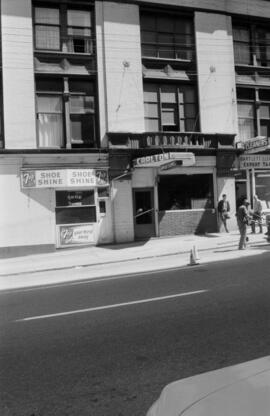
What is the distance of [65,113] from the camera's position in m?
18.6

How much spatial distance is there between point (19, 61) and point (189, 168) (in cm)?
807

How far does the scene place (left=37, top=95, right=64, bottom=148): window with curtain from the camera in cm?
1852

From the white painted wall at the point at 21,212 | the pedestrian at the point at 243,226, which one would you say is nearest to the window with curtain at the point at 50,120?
the white painted wall at the point at 21,212

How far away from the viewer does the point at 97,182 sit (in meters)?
18.5

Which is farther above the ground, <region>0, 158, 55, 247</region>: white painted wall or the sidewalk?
<region>0, 158, 55, 247</region>: white painted wall

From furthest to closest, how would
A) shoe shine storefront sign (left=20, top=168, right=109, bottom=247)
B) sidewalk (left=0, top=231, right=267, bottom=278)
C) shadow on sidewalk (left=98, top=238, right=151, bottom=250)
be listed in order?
1. shoe shine storefront sign (left=20, top=168, right=109, bottom=247)
2. shadow on sidewalk (left=98, top=238, right=151, bottom=250)
3. sidewalk (left=0, top=231, right=267, bottom=278)

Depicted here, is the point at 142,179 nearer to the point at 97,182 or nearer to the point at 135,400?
the point at 97,182

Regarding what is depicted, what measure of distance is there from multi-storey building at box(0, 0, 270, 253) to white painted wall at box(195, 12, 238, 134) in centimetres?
5

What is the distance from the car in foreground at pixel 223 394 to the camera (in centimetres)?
203

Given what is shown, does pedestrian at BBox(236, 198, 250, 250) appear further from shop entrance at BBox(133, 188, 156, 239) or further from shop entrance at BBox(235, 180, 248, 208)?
shop entrance at BBox(235, 180, 248, 208)

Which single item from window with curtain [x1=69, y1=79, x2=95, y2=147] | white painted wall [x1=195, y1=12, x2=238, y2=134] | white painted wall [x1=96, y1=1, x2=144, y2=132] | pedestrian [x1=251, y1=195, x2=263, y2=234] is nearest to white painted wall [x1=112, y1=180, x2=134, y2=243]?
window with curtain [x1=69, y1=79, x2=95, y2=147]

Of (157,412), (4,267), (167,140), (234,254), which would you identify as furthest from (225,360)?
(167,140)

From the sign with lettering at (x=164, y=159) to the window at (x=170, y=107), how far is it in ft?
7.17

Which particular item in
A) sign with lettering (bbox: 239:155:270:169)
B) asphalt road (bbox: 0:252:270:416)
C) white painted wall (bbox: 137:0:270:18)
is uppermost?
→ white painted wall (bbox: 137:0:270:18)
